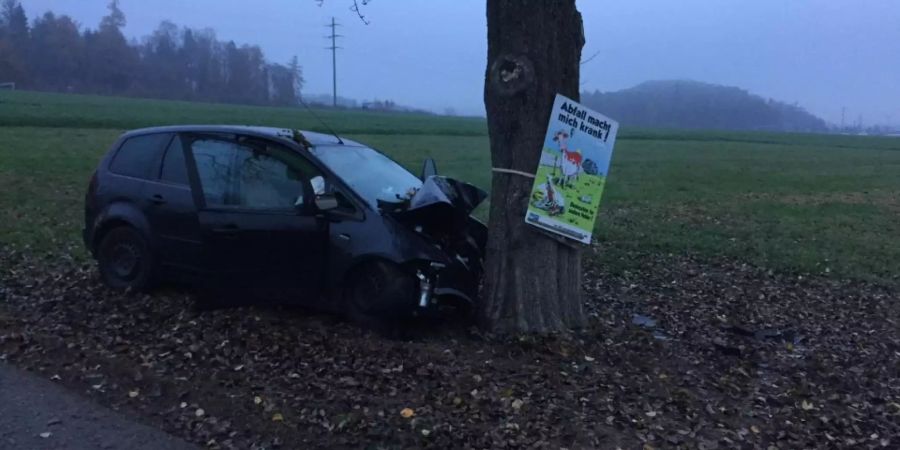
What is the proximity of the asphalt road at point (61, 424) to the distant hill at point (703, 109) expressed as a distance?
249ft

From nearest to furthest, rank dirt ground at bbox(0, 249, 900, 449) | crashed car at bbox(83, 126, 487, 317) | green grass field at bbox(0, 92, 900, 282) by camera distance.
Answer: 1. dirt ground at bbox(0, 249, 900, 449)
2. crashed car at bbox(83, 126, 487, 317)
3. green grass field at bbox(0, 92, 900, 282)

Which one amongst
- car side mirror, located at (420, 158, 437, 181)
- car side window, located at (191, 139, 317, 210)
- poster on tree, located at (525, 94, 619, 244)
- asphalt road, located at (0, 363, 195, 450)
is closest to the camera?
asphalt road, located at (0, 363, 195, 450)

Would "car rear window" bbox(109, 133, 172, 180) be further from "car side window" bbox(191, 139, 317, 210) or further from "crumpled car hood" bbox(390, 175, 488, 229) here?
"crumpled car hood" bbox(390, 175, 488, 229)

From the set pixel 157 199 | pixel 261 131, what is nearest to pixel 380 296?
pixel 261 131

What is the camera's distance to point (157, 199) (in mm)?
7820

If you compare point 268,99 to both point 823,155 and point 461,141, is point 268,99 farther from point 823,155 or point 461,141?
point 823,155

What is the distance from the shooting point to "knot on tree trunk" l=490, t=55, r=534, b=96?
261 inches

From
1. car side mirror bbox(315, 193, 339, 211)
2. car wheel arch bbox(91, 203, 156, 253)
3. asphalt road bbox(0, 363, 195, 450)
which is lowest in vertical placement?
asphalt road bbox(0, 363, 195, 450)

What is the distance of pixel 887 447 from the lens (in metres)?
5.30

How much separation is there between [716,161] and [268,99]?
149 ft

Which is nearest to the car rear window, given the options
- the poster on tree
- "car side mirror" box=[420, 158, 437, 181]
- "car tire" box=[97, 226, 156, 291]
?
"car tire" box=[97, 226, 156, 291]

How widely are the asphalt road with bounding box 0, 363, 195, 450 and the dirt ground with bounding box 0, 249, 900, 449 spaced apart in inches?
5.2

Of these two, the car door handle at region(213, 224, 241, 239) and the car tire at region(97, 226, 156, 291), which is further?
the car tire at region(97, 226, 156, 291)

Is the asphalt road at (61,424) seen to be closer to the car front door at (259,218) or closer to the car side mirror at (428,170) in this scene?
the car front door at (259,218)
